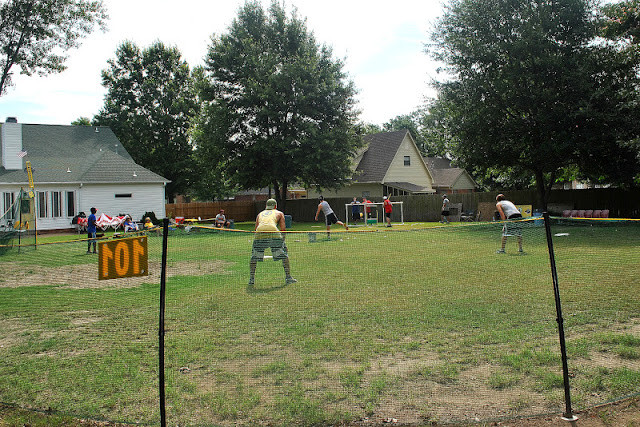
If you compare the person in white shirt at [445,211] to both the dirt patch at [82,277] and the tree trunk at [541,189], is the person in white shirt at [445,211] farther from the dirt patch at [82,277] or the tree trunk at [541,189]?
the dirt patch at [82,277]

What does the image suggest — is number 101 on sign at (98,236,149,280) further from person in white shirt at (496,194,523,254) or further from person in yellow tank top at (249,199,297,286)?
person in white shirt at (496,194,523,254)

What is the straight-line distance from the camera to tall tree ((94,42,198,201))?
51188 millimetres

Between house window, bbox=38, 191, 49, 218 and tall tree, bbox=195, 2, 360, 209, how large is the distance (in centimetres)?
1159

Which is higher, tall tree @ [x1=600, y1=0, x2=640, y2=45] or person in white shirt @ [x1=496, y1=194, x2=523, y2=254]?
tall tree @ [x1=600, y1=0, x2=640, y2=45]

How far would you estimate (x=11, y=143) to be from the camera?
32844mm

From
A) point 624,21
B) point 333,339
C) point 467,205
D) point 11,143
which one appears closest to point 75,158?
point 11,143

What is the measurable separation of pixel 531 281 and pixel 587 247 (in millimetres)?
1382

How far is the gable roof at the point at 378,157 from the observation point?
43562mm

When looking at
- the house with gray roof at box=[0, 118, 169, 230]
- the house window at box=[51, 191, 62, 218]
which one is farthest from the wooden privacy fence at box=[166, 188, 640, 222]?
the house window at box=[51, 191, 62, 218]

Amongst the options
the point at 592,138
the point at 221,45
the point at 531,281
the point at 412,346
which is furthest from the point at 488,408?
the point at 221,45

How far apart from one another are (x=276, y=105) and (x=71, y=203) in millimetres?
14951

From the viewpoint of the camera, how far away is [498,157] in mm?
29875

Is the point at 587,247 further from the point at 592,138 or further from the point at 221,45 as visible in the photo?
the point at 221,45

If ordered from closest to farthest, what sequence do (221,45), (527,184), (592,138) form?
(592,138) → (221,45) → (527,184)
